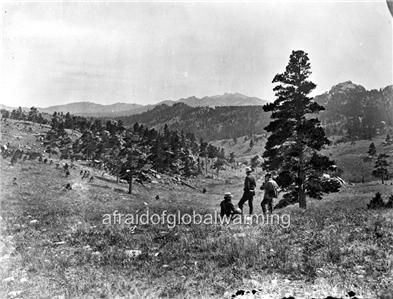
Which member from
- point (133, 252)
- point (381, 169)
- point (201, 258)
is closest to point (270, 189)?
point (201, 258)

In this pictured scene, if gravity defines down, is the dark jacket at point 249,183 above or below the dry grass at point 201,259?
above

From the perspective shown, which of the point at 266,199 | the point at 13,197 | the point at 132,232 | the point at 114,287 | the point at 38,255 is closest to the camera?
the point at 114,287

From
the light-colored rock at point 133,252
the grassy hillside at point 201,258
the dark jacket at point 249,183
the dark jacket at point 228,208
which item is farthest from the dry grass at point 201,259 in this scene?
the dark jacket at point 249,183

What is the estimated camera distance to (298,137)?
24422 millimetres

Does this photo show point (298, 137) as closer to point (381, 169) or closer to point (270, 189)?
point (270, 189)

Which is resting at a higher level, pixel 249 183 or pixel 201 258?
pixel 249 183

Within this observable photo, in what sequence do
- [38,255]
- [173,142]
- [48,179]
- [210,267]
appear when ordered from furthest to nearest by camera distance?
[173,142] < [48,179] < [38,255] < [210,267]

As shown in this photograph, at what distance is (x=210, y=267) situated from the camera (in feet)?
26.5

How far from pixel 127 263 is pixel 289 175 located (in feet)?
60.0

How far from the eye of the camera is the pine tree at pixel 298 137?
24.2 meters

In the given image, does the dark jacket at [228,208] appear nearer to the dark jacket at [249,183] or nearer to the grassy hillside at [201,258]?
the dark jacket at [249,183]

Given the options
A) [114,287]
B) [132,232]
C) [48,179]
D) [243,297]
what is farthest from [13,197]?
[243,297]

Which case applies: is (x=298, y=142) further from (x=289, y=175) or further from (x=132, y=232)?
(x=132, y=232)

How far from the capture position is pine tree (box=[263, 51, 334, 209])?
2425cm
